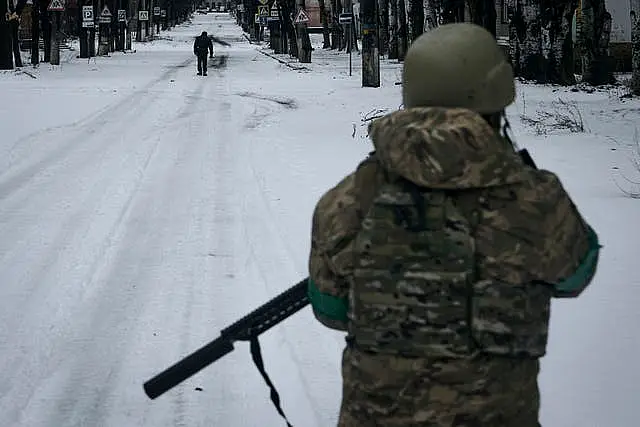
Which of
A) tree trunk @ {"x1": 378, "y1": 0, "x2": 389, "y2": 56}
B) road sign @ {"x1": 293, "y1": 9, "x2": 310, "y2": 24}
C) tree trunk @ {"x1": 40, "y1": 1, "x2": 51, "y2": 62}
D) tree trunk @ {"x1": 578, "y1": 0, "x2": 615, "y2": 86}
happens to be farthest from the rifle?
tree trunk @ {"x1": 378, "y1": 0, "x2": 389, "y2": 56}

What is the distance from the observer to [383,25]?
5019cm

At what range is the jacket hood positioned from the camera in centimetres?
236

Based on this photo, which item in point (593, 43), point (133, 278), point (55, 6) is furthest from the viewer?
point (55, 6)

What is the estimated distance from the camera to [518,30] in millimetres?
26609

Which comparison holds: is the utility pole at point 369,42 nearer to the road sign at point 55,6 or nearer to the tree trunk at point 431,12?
the tree trunk at point 431,12

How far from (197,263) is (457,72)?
620 centimetres

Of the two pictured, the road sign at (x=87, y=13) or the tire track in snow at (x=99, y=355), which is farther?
the road sign at (x=87, y=13)

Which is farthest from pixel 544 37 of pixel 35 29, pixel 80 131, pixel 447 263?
pixel 447 263

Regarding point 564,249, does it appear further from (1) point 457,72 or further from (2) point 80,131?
(2) point 80,131

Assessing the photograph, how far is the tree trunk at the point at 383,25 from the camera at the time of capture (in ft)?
146

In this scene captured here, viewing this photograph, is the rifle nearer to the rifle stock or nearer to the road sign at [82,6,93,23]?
the rifle stock

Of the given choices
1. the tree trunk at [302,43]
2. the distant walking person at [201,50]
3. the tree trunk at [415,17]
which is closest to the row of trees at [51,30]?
the distant walking person at [201,50]

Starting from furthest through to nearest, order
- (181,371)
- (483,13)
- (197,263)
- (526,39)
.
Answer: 1. (483,13)
2. (526,39)
3. (197,263)
4. (181,371)

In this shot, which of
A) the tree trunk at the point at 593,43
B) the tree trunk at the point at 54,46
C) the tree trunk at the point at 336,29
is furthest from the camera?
the tree trunk at the point at 336,29
